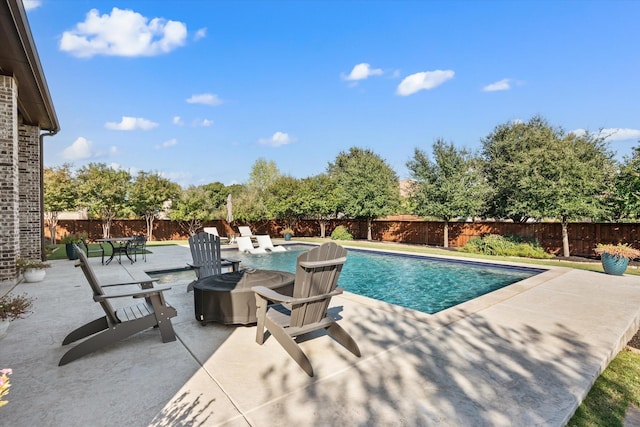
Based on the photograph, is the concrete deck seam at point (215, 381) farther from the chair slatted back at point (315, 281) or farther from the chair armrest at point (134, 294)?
the chair slatted back at point (315, 281)

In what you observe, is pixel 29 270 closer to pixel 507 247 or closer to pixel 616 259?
pixel 616 259

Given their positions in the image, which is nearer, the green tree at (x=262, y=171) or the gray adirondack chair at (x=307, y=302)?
the gray adirondack chair at (x=307, y=302)

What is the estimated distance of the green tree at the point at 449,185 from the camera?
15.4 m

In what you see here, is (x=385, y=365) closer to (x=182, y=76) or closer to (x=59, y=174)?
(x=182, y=76)

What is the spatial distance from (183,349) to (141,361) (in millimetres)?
391

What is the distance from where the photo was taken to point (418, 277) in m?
9.05

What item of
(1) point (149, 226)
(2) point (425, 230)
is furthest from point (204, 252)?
(1) point (149, 226)

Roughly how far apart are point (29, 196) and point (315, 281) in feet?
32.3

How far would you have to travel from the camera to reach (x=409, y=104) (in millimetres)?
19594

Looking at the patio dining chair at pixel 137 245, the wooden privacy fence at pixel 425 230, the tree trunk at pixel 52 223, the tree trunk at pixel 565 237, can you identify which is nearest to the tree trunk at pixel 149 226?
the wooden privacy fence at pixel 425 230

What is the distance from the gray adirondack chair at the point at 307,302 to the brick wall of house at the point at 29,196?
361 inches

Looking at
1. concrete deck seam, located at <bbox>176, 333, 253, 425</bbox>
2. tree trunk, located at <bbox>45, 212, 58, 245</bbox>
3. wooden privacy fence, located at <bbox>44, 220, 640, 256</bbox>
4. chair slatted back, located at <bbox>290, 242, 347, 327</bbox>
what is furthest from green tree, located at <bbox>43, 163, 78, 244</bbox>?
chair slatted back, located at <bbox>290, 242, 347, 327</bbox>

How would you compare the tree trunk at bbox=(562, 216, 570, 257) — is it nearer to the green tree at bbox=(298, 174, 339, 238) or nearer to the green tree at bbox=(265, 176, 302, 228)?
the green tree at bbox=(298, 174, 339, 238)

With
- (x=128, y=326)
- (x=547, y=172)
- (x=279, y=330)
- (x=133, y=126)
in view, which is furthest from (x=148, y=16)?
(x=133, y=126)
